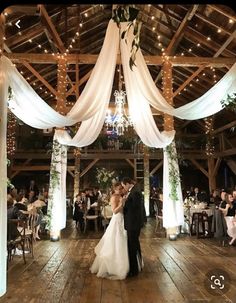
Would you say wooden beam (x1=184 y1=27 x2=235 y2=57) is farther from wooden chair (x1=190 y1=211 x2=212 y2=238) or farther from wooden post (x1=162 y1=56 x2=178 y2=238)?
wooden chair (x1=190 y1=211 x2=212 y2=238)

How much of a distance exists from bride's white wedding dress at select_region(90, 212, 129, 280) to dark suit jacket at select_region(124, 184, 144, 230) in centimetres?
16

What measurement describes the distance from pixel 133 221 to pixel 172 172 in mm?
2987

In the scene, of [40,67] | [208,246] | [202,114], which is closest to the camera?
[202,114]

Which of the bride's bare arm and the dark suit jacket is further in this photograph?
the bride's bare arm

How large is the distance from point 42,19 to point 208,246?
22.3 ft

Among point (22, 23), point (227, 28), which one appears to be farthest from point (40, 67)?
point (227, 28)

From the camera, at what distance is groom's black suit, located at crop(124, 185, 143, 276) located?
15.4 feet

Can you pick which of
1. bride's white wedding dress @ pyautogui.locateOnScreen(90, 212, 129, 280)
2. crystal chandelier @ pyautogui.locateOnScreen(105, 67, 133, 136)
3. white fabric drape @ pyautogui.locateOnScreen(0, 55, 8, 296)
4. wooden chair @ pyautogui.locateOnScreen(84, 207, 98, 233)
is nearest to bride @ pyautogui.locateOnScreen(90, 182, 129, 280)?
bride's white wedding dress @ pyautogui.locateOnScreen(90, 212, 129, 280)

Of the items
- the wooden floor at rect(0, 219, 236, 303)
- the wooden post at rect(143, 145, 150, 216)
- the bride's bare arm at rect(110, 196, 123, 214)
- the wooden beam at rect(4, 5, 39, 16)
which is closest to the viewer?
the wooden beam at rect(4, 5, 39, 16)

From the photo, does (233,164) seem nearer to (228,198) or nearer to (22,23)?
(228,198)

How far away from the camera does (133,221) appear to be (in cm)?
470

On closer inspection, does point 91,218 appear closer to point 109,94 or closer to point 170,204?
point 170,204

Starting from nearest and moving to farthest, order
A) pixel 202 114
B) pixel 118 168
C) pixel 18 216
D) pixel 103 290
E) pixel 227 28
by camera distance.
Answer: pixel 103 290 < pixel 202 114 < pixel 18 216 < pixel 227 28 < pixel 118 168

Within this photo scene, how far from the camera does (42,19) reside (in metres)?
7.93
